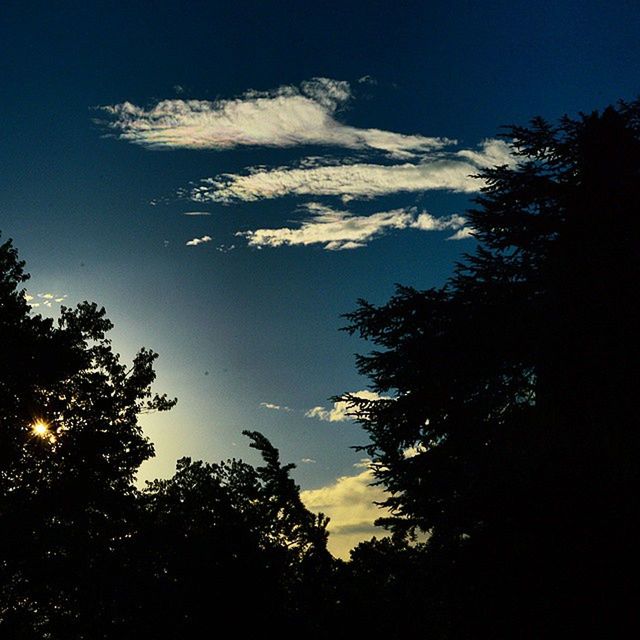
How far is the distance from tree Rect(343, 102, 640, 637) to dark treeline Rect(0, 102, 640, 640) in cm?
A: 3

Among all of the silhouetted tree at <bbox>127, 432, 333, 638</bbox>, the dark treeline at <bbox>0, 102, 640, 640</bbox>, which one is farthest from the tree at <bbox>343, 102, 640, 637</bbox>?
the silhouetted tree at <bbox>127, 432, 333, 638</bbox>

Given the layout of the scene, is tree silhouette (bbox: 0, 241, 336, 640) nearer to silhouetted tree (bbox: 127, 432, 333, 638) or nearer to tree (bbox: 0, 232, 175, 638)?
tree (bbox: 0, 232, 175, 638)

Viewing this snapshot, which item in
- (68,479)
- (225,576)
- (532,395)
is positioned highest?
(68,479)

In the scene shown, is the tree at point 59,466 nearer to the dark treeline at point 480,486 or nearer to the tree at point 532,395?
the dark treeline at point 480,486

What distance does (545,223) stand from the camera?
10281 mm

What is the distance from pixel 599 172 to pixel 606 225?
136cm

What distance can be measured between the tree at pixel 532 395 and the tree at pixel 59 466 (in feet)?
36.9

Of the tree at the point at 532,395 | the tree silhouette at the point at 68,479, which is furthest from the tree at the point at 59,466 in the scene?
the tree at the point at 532,395

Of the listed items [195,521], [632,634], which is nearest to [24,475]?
[195,521]

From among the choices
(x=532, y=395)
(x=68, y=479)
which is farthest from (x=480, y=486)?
(x=68, y=479)

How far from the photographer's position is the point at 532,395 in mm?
9453

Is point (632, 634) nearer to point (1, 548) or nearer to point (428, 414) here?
point (428, 414)

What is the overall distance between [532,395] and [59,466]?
15.9 meters

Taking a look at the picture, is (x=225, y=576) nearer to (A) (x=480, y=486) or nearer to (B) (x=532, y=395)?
(A) (x=480, y=486)
